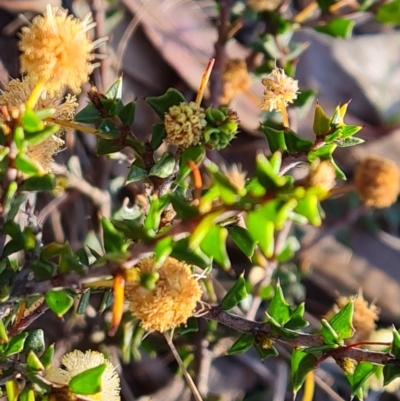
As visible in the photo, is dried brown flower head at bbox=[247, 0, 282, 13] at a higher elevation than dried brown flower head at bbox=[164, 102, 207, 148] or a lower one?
lower

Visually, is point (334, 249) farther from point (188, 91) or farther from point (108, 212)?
point (108, 212)

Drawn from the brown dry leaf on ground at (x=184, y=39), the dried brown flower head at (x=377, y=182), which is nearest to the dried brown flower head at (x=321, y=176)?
the dried brown flower head at (x=377, y=182)

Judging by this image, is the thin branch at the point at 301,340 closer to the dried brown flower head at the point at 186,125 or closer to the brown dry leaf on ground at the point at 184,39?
the dried brown flower head at the point at 186,125

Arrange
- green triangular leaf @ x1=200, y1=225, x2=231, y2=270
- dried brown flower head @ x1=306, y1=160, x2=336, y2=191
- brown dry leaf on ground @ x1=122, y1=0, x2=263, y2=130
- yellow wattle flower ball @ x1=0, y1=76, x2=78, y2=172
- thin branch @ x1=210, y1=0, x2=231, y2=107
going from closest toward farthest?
1. green triangular leaf @ x1=200, y1=225, x2=231, y2=270
2. yellow wattle flower ball @ x1=0, y1=76, x2=78, y2=172
3. dried brown flower head @ x1=306, y1=160, x2=336, y2=191
4. thin branch @ x1=210, y1=0, x2=231, y2=107
5. brown dry leaf on ground @ x1=122, y1=0, x2=263, y2=130

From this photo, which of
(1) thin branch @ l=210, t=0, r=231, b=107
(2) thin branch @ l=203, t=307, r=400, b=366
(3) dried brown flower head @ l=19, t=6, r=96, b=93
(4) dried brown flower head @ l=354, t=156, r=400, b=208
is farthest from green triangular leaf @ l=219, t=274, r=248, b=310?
(4) dried brown flower head @ l=354, t=156, r=400, b=208

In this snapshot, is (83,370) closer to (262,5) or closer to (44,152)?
(44,152)

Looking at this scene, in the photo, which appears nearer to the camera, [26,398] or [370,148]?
[26,398]

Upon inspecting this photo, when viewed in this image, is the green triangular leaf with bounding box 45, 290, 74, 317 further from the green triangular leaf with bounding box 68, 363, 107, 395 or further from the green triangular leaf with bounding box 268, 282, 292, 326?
the green triangular leaf with bounding box 268, 282, 292, 326

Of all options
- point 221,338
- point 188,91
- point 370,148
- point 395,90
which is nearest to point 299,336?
point 221,338
